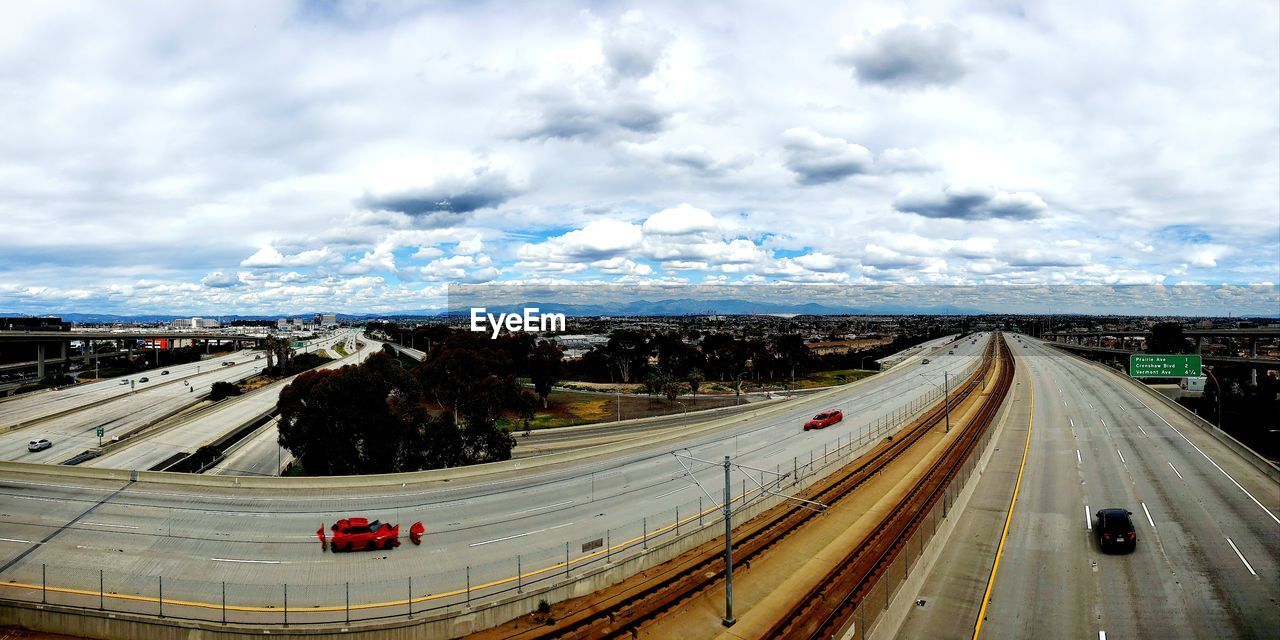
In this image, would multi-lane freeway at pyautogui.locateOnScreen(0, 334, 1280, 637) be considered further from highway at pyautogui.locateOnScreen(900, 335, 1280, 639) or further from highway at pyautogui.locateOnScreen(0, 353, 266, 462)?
highway at pyautogui.locateOnScreen(0, 353, 266, 462)

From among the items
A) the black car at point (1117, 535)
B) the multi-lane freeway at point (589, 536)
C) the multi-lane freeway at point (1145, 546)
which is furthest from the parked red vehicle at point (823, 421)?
the black car at point (1117, 535)

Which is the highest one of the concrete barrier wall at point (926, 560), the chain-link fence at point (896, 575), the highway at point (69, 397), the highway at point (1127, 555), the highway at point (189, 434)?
the chain-link fence at point (896, 575)

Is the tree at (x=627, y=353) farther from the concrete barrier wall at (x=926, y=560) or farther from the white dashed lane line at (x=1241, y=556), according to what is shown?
the white dashed lane line at (x=1241, y=556)

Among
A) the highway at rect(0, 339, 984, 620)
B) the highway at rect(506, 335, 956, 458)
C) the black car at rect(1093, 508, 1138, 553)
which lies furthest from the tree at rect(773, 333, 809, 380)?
the black car at rect(1093, 508, 1138, 553)

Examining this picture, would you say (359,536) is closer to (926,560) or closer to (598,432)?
(926,560)

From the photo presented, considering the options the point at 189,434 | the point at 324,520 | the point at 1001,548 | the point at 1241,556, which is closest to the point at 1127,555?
the point at 1241,556

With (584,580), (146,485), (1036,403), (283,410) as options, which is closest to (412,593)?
(584,580)
